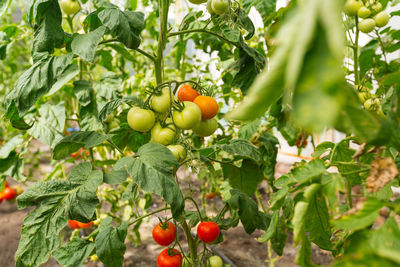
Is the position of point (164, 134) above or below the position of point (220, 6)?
below

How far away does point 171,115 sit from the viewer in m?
0.67

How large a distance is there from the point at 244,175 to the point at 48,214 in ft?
1.97

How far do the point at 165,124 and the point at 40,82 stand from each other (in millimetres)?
295

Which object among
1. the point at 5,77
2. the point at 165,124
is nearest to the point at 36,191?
the point at 165,124

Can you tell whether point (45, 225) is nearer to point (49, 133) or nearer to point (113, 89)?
point (49, 133)

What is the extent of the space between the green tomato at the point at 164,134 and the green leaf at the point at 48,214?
155 millimetres

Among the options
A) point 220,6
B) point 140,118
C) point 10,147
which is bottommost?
point 10,147

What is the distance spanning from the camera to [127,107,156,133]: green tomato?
646 mm

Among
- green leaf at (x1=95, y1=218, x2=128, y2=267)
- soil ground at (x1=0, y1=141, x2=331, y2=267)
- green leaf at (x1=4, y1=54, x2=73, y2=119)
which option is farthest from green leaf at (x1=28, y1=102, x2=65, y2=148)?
soil ground at (x1=0, y1=141, x2=331, y2=267)

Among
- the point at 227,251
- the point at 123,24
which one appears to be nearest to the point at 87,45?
the point at 123,24

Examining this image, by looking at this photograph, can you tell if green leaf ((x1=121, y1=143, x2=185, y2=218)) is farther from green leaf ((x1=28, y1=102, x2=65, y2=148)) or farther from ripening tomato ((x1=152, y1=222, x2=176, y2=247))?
green leaf ((x1=28, y1=102, x2=65, y2=148))

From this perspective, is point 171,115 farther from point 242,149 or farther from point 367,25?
point 367,25

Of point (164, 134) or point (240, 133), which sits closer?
point (164, 134)

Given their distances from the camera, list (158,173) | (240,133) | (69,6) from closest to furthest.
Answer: (158,173) < (69,6) < (240,133)
